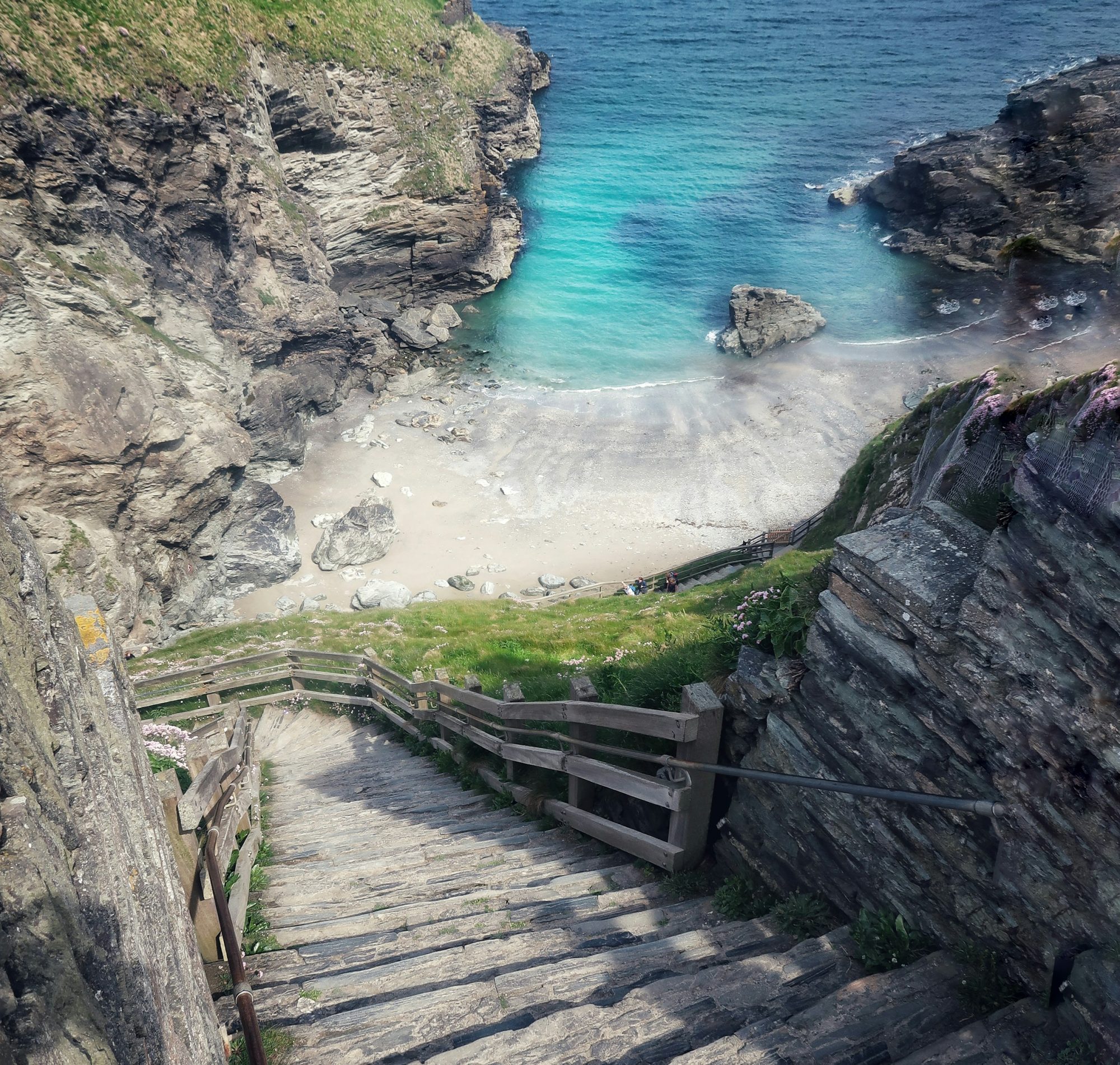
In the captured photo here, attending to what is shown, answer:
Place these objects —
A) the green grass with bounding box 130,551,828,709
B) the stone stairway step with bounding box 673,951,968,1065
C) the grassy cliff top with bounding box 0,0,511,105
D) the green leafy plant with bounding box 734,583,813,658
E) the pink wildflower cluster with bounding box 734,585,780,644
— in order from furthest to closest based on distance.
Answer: the grassy cliff top with bounding box 0,0,511,105, the green grass with bounding box 130,551,828,709, the pink wildflower cluster with bounding box 734,585,780,644, the green leafy plant with bounding box 734,583,813,658, the stone stairway step with bounding box 673,951,968,1065

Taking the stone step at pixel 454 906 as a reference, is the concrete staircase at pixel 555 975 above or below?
above

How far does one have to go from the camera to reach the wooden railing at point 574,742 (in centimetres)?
575

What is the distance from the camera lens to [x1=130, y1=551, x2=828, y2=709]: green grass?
7.68 m

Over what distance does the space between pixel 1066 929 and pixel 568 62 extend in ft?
297

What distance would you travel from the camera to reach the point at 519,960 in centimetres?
507

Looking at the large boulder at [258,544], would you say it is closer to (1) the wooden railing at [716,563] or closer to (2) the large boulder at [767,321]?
(1) the wooden railing at [716,563]

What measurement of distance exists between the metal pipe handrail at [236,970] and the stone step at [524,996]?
0.51 m

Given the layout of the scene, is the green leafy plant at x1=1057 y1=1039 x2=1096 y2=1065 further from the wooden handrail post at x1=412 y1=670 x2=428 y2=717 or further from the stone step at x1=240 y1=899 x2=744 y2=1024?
the wooden handrail post at x1=412 y1=670 x2=428 y2=717

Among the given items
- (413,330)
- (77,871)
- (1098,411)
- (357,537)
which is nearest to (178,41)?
(413,330)

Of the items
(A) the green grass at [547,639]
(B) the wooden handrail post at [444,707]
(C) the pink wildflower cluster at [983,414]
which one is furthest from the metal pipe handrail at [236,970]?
(C) the pink wildflower cluster at [983,414]

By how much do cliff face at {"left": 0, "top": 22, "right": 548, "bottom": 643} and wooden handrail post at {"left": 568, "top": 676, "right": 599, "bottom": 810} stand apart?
22.2m

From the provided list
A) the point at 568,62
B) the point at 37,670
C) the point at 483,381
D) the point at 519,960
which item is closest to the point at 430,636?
the point at 519,960

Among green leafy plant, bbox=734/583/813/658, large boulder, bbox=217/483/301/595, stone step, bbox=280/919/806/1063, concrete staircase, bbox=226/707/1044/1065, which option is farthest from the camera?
large boulder, bbox=217/483/301/595

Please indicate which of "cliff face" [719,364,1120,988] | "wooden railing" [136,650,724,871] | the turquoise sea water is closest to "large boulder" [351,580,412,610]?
"wooden railing" [136,650,724,871]
